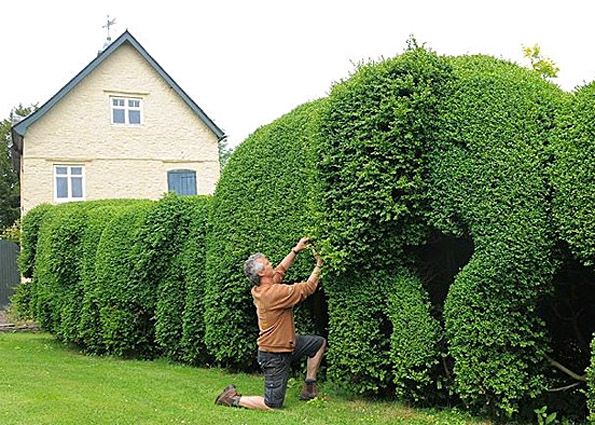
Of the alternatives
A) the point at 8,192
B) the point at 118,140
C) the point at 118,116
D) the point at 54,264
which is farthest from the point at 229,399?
the point at 8,192

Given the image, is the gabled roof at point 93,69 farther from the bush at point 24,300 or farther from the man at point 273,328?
the man at point 273,328

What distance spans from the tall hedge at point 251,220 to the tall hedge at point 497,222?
1.92m

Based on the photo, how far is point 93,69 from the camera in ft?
87.8

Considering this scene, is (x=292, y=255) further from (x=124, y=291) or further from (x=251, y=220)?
(x=124, y=291)

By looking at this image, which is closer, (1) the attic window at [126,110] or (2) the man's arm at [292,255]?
(2) the man's arm at [292,255]

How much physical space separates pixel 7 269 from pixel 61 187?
3.45 m

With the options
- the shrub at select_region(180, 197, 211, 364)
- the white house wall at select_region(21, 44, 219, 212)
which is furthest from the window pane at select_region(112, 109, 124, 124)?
the shrub at select_region(180, 197, 211, 364)

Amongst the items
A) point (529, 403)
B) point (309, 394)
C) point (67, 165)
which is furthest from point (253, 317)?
point (67, 165)

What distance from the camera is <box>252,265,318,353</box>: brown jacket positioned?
7.79 metres

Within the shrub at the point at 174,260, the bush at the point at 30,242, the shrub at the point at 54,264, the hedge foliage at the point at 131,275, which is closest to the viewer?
the shrub at the point at 174,260

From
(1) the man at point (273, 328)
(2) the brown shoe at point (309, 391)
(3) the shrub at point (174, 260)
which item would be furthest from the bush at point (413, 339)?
(3) the shrub at point (174, 260)

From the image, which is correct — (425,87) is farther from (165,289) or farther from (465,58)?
(165,289)

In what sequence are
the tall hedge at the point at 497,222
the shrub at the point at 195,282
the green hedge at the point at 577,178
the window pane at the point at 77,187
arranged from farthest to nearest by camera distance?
1. the window pane at the point at 77,187
2. the shrub at the point at 195,282
3. the tall hedge at the point at 497,222
4. the green hedge at the point at 577,178

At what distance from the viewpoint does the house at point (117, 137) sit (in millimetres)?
26172
